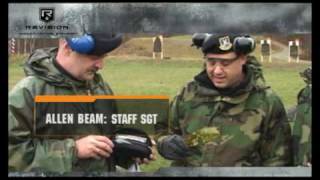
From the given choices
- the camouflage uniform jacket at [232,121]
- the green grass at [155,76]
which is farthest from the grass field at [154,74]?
the camouflage uniform jacket at [232,121]

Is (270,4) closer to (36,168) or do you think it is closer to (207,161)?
(207,161)

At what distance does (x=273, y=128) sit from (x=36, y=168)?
254 centimetres

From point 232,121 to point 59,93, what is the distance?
1843mm

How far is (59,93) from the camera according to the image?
22.3 feet

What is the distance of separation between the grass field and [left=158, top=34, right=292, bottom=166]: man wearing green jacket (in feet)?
0.37

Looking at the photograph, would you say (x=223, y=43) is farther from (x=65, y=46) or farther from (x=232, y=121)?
(x=65, y=46)

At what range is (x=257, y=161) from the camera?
6902mm

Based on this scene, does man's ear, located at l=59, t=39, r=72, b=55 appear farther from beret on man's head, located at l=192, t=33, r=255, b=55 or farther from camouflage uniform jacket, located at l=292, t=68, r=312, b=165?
camouflage uniform jacket, located at l=292, t=68, r=312, b=165

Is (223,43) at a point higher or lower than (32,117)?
higher

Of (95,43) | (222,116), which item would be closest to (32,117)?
(95,43)

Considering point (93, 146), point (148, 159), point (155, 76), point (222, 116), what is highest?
point (155, 76)

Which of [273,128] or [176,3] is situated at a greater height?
[176,3]

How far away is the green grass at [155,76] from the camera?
22.5 feet
